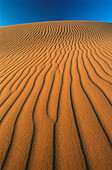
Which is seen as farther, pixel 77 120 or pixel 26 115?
pixel 26 115

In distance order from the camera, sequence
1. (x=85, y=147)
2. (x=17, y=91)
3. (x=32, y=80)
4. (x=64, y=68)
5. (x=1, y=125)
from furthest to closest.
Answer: (x=64, y=68), (x=32, y=80), (x=17, y=91), (x=1, y=125), (x=85, y=147)

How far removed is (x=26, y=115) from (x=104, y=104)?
105 centimetres

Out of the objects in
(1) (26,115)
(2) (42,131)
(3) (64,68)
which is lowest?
(2) (42,131)

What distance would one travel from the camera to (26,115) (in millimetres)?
1387

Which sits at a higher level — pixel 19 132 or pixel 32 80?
pixel 32 80

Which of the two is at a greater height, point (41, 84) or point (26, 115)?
point (41, 84)

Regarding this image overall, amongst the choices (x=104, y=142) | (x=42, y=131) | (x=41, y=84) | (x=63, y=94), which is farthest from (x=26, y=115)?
(x=104, y=142)

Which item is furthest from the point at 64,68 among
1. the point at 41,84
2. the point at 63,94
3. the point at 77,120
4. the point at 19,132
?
the point at 19,132

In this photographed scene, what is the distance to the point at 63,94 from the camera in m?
1.69

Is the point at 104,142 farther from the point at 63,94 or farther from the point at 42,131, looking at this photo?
the point at 63,94

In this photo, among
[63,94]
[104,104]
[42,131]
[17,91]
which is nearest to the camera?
[42,131]

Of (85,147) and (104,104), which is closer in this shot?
(85,147)

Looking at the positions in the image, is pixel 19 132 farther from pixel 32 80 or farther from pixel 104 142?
pixel 32 80

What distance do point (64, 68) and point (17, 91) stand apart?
4.11ft
